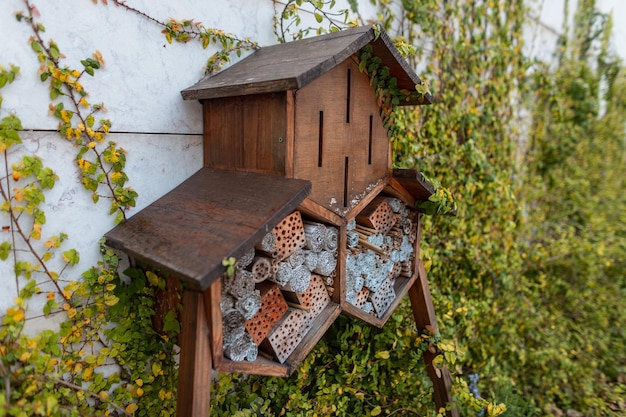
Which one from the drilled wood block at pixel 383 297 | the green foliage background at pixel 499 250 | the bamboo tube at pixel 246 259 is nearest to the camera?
the bamboo tube at pixel 246 259

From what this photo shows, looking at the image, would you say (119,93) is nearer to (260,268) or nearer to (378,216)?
(260,268)

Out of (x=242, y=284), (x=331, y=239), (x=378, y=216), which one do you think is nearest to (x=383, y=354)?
(x=378, y=216)

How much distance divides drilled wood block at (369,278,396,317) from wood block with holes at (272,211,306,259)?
0.60 metres

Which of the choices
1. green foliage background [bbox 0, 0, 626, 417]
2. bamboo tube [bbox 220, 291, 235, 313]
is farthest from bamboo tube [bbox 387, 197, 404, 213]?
bamboo tube [bbox 220, 291, 235, 313]

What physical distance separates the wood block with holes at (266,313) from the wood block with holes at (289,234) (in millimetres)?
152

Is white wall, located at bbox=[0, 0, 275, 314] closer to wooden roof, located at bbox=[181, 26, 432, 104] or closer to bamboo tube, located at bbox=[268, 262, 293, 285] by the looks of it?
wooden roof, located at bbox=[181, 26, 432, 104]

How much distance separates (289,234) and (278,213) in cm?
26

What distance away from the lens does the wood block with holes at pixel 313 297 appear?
166 centimetres

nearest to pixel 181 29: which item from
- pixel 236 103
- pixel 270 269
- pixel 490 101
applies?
pixel 236 103

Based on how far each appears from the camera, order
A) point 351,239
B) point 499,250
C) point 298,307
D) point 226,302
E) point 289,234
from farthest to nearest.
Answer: point 499,250 < point 351,239 < point 298,307 < point 289,234 < point 226,302

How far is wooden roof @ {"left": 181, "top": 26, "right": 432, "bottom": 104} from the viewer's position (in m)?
1.38

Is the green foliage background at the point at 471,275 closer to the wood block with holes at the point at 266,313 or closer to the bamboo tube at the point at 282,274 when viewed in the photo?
the wood block with holes at the point at 266,313

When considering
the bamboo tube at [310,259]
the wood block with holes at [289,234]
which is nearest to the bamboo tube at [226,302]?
the wood block with holes at [289,234]

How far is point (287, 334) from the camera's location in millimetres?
1618
